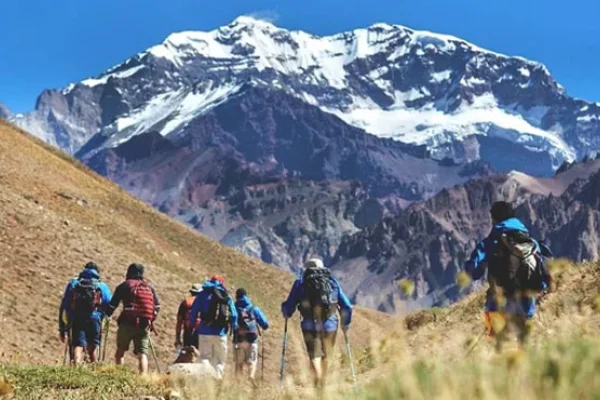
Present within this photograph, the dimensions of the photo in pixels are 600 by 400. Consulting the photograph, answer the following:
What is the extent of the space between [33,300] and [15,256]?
3434 mm

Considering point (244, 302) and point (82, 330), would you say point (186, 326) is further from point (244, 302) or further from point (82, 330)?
point (82, 330)

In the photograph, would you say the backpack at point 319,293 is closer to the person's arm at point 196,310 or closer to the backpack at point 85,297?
the person's arm at point 196,310

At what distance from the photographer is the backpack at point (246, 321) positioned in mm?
18547

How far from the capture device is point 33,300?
28297 mm

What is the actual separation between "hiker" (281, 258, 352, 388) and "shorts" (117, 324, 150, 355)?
13.7 feet

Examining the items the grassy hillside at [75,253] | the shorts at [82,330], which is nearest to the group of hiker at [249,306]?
the shorts at [82,330]

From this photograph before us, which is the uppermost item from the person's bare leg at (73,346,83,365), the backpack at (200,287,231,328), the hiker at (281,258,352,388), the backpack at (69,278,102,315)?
the backpack at (69,278,102,315)

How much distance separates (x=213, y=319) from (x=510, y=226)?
668cm

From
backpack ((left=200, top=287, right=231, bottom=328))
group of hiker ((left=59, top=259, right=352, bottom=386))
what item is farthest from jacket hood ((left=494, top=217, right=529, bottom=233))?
backpack ((left=200, top=287, right=231, bottom=328))

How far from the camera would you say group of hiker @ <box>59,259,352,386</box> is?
11823mm

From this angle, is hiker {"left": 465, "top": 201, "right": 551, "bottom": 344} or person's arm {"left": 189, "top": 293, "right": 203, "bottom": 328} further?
person's arm {"left": 189, "top": 293, "right": 203, "bottom": 328}

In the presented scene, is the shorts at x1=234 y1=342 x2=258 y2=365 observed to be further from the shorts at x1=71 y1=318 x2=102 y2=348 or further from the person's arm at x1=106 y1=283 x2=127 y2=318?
the person's arm at x1=106 y1=283 x2=127 y2=318

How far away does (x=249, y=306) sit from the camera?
18641 millimetres

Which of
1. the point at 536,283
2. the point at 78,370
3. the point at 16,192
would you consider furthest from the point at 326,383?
the point at 16,192
